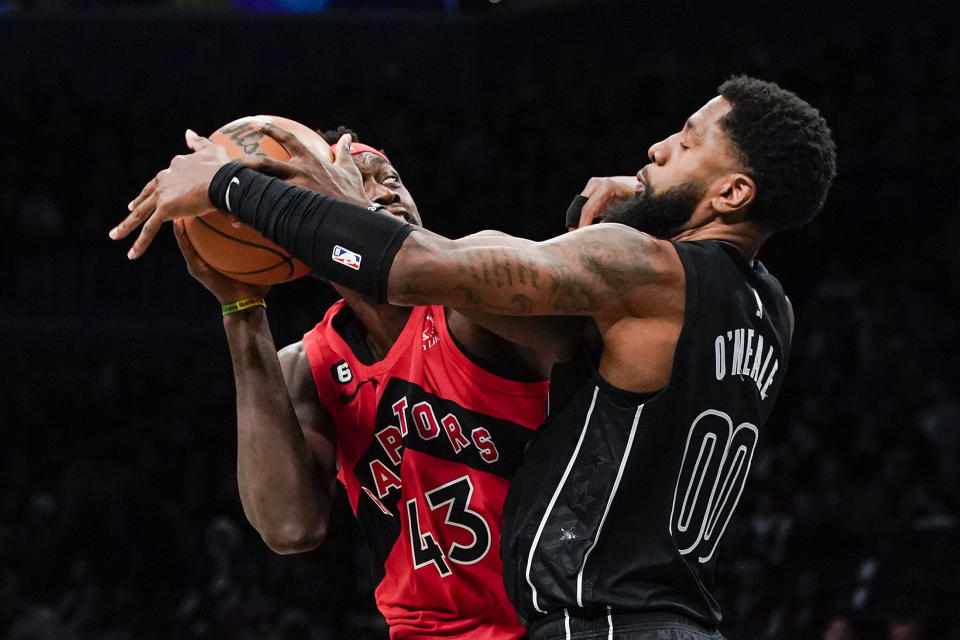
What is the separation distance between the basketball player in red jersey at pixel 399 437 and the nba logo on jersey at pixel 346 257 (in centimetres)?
55

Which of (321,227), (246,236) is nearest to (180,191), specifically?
(246,236)

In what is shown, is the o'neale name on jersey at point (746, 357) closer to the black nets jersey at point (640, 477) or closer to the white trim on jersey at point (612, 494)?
the black nets jersey at point (640, 477)

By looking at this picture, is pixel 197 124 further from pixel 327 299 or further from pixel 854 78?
pixel 854 78

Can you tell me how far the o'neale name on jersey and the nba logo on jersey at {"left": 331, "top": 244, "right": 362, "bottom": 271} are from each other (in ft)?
2.77

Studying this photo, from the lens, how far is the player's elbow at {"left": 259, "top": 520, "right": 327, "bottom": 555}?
3.38 metres

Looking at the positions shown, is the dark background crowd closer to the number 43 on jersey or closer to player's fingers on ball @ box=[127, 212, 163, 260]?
the number 43 on jersey

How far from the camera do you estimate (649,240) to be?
273 cm

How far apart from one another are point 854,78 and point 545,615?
1066cm

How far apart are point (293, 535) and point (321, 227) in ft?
3.62

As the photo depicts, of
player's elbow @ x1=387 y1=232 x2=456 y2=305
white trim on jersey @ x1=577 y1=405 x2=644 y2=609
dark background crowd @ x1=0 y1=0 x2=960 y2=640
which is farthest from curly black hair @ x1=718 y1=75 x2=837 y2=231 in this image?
dark background crowd @ x1=0 y1=0 x2=960 y2=640

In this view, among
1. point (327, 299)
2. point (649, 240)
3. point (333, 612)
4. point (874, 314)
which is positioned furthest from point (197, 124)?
point (649, 240)

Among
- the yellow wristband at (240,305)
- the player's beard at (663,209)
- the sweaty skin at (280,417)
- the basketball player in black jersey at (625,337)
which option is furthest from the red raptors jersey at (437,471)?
the player's beard at (663,209)

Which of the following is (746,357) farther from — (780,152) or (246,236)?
(246,236)

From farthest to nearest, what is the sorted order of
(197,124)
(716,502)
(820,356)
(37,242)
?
(197,124), (37,242), (820,356), (716,502)
